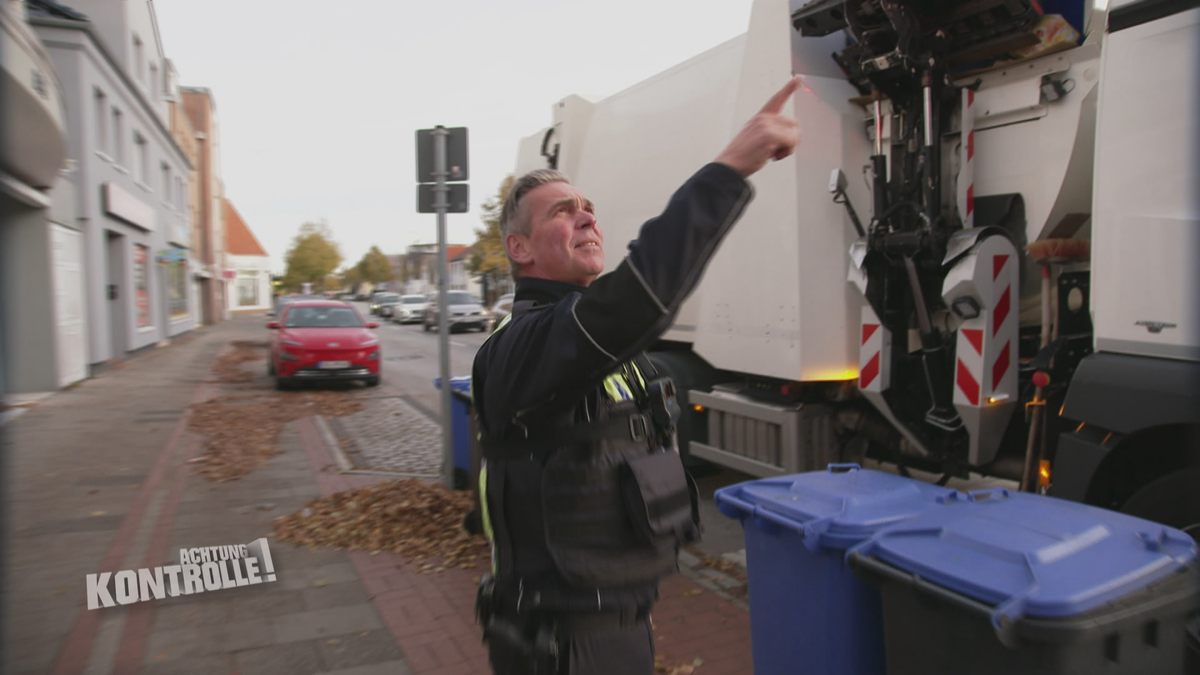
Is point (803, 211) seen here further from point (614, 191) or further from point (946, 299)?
point (614, 191)

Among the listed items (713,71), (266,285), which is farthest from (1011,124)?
(266,285)

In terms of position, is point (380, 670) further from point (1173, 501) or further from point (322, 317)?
point (322, 317)

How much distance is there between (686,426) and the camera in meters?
6.02

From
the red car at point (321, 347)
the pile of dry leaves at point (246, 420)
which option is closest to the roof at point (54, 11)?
the red car at point (321, 347)

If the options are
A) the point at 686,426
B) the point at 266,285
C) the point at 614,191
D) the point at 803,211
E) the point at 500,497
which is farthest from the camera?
the point at 266,285

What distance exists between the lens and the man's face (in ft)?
5.71

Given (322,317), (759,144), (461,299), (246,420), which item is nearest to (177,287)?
(461,299)

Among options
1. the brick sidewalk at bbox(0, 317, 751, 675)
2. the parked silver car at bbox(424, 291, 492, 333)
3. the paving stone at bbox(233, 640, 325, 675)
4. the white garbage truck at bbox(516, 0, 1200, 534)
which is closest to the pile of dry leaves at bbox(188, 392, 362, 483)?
the brick sidewalk at bbox(0, 317, 751, 675)

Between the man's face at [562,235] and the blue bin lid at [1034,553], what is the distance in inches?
49.1

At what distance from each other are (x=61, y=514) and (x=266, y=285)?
66878mm

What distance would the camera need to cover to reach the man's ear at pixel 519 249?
5.95ft

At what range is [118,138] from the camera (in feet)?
56.6

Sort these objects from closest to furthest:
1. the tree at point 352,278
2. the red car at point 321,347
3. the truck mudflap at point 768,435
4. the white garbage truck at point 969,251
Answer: the white garbage truck at point 969,251, the truck mudflap at point 768,435, the red car at point 321,347, the tree at point 352,278

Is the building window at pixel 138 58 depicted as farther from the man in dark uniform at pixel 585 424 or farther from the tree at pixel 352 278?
the tree at pixel 352 278
